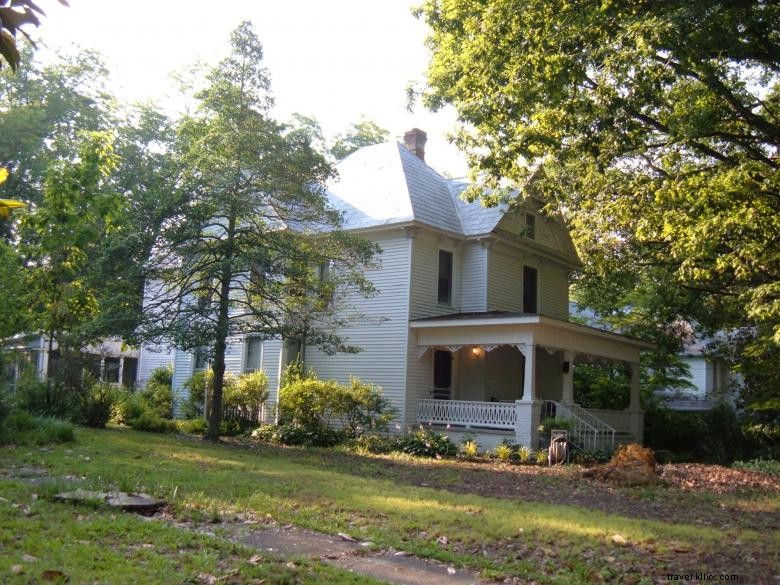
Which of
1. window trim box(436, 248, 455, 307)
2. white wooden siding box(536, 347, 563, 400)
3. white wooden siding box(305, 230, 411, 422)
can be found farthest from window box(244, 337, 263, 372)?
white wooden siding box(536, 347, 563, 400)

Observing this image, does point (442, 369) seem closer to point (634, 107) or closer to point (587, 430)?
point (587, 430)

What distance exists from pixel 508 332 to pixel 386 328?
381cm

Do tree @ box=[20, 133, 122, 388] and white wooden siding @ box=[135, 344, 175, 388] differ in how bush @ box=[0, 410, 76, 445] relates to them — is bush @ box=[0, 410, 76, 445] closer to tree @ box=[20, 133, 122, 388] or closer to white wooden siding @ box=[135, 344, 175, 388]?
tree @ box=[20, 133, 122, 388]

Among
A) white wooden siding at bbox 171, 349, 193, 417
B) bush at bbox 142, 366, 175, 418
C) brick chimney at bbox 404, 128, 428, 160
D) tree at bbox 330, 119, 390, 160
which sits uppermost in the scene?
tree at bbox 330, 119, 390, 160

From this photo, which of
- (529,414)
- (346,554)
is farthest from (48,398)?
(346,554)

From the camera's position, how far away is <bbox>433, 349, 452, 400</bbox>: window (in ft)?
73.8

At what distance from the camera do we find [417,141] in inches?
1030

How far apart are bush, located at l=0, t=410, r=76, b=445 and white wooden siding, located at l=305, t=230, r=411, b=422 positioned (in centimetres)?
869

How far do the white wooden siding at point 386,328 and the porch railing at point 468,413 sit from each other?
76 centimetres

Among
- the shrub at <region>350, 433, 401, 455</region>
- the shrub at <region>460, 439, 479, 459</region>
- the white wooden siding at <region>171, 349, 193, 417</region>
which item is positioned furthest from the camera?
the white wooden siding at <region>171, 349, 193, 417</region>

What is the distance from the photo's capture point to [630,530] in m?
8.48

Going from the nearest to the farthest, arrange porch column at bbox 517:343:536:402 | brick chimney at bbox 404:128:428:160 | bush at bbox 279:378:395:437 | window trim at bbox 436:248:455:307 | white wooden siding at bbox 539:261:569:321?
1. porch column at bbox 517:343:536:402
2. bush at bbox 279:378:395:437
3. window trim at bbox 436:248:455:307
4. white wooden siding at bbox 539:261:569:321
5. brick chimney at bbox 404:128:428:160

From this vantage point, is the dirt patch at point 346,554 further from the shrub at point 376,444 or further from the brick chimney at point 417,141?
the brick chimney at point 417,141

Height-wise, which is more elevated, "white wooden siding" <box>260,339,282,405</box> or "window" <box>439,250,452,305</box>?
"window" <box>439,250,452,305</box>
